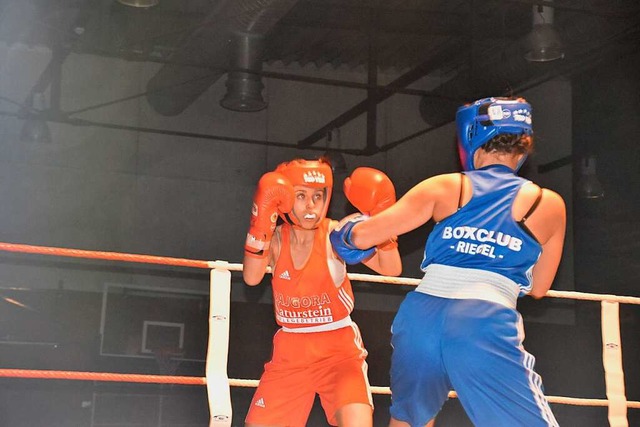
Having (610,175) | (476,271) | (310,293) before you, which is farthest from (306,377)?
(610,175)

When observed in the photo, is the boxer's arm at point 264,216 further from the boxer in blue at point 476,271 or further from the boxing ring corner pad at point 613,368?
the boxing ring corner pad at point 613,368

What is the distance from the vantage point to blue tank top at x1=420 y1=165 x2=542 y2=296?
2018mm

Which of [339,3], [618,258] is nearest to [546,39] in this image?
[339,3]

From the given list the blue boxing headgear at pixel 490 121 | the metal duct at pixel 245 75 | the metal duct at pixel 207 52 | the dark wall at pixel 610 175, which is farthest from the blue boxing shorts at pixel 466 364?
the dark wall at pixel 610 175

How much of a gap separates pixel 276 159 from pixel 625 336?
164 inches

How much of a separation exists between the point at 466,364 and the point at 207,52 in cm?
609

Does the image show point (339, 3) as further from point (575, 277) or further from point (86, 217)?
point (575, 277)

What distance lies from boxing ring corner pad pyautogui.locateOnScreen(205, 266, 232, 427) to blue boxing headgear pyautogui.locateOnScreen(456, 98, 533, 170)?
1.21 m

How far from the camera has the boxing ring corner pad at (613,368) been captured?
340cm

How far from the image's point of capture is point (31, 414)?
6.37 metres

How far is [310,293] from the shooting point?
2.71 m

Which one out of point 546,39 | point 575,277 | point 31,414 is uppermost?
point 546,39

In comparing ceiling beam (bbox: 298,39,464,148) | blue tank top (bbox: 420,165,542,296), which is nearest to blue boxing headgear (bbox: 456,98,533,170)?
blue tank top (bbox: 420,165,542,296)

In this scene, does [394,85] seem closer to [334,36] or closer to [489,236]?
[334,36]
